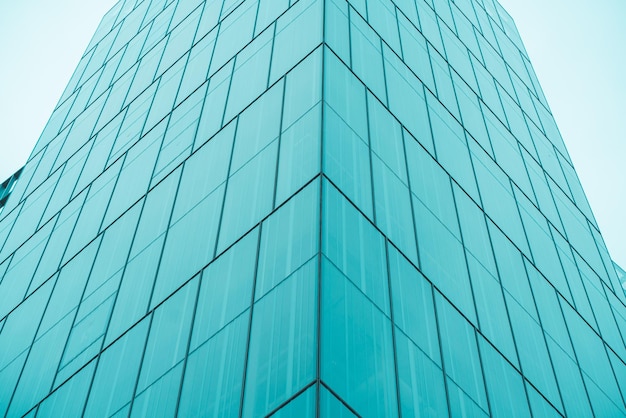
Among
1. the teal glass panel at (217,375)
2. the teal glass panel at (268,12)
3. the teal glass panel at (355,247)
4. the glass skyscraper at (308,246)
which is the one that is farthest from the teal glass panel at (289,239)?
the teal glass panel at (268,12)

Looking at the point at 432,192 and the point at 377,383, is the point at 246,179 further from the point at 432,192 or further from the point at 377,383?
the point at 377,383

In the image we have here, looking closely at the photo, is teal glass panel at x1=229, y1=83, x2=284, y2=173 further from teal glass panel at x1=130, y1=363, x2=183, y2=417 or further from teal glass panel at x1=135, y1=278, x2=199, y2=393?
teal glass panel at x1=130, y1=363, x2=183, y2=417

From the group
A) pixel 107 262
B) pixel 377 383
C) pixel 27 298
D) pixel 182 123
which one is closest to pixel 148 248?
pixel 107 262

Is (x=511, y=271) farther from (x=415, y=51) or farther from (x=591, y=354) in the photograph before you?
(x=415, y=51)

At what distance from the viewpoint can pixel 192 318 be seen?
543 inches

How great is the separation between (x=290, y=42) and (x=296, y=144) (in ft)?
15.7

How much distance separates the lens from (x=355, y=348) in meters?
11.3

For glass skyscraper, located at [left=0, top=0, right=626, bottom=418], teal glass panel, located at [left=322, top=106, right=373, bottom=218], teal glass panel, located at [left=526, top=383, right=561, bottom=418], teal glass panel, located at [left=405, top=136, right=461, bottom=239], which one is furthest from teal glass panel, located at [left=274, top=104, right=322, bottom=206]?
teal glass panel, located at [left=526, top=383, right=561, bottom=418]

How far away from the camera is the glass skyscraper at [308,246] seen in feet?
39.6

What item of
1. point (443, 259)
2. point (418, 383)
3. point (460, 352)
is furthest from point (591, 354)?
point (418, 383)

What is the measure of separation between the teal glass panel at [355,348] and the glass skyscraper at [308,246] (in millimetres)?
37

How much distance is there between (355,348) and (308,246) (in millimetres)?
2080

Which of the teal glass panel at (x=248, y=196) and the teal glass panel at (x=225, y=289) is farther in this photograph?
the teal glass panel at (x=248, y=196)

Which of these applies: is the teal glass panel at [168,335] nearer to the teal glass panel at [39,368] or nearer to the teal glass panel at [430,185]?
the teal glass panel at [39,368]
